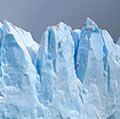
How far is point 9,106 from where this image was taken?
10141mm

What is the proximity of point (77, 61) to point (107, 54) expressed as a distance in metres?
0.75

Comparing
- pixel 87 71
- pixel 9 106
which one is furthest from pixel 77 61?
pixel 9 106

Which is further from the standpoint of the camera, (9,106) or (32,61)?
(32,61)

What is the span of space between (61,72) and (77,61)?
70 centimetres

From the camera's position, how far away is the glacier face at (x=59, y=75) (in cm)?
1030

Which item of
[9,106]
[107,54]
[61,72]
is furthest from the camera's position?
[107,54]

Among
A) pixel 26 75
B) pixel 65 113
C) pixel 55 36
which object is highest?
pixel 55 36

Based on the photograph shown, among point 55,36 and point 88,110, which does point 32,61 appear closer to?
point 55,36

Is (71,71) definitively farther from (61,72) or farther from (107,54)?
(107,54)

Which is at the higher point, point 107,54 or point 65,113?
point 107,54

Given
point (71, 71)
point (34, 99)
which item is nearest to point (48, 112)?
point (34, 99)

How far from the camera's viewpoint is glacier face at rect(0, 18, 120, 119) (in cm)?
1030

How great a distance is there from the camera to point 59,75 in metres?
10.8

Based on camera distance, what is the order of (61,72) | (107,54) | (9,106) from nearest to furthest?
(9,106) < (61,72) < (107,54)
